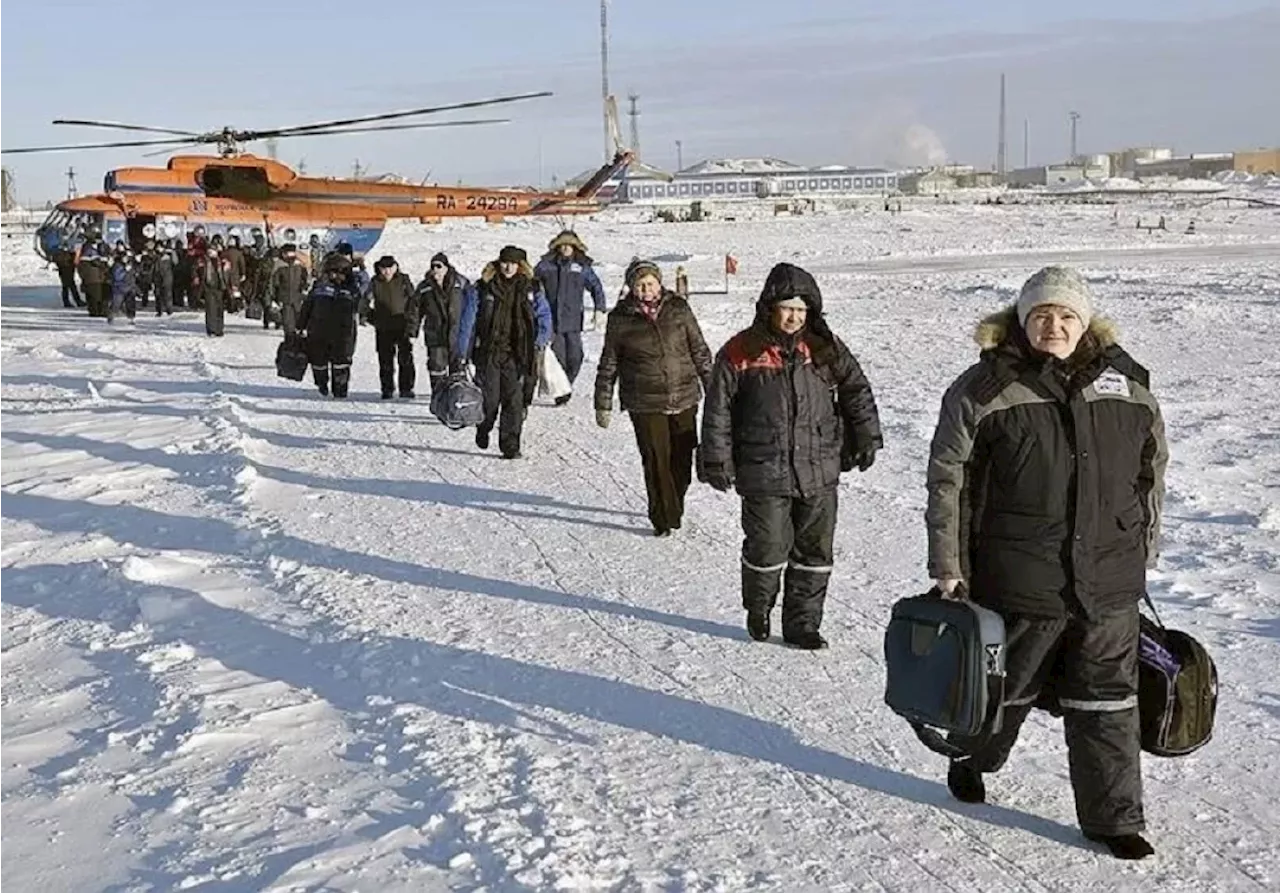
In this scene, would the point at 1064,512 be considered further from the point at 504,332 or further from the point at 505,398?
the point at 505,398

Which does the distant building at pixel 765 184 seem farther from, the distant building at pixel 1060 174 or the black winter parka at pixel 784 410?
the black winter parka at pixel 784 410

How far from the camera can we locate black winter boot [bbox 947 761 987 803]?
426cm

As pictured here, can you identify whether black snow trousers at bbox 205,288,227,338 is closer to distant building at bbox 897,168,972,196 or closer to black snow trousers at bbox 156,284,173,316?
black snow trousers at bbox 156,284,173,316

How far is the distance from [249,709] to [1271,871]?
3687mm

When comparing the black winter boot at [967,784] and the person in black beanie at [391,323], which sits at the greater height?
the person in black beanie at [391,323]

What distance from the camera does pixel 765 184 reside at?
120062 millimetres

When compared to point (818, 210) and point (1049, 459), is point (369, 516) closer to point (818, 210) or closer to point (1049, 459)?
point (1049, 459)

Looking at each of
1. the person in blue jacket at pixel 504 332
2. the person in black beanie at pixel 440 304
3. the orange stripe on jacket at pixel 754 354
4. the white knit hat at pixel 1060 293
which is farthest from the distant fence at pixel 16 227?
the white knit hat at pixel 1060 293

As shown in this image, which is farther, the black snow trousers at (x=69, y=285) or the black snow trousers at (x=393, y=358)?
the black snow trousers at (x=69, y=285)

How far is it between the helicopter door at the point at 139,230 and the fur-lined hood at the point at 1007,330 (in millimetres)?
27657

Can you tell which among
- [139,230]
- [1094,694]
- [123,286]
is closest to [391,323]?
[1094,694]

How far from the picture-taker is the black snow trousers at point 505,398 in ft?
32.8

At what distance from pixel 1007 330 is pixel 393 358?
10.6m

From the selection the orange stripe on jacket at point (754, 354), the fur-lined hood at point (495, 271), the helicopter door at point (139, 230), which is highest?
the helicopter door at point (139, 230)
